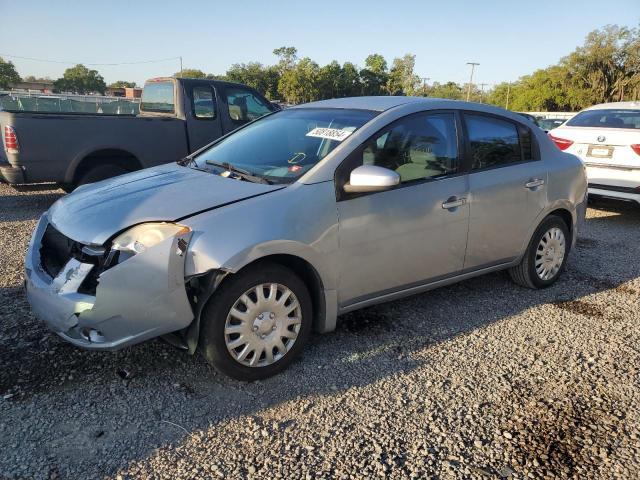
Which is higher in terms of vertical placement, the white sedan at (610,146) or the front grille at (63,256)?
the white sedan at (610,146)

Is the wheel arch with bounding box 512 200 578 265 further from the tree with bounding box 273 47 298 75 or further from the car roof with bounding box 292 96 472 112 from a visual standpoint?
the tree with bounding box 273 47 298 75

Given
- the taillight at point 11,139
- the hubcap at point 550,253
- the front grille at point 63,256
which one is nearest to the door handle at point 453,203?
the hubcap at point 550,253

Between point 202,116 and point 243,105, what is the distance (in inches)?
29.9

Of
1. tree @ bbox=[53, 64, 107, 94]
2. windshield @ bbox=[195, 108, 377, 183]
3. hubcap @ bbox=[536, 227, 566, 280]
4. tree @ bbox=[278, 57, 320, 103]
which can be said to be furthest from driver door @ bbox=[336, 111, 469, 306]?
tree @ bbox=[53, 64, 107, 94]

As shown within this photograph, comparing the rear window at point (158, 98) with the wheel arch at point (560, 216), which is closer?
the wheel arch at point (560, 216)

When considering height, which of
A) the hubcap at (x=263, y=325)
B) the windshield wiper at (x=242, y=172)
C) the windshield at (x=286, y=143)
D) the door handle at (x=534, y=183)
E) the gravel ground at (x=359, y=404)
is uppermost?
the windshield at (x=286, y=143)

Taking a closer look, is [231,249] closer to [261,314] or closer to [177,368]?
[261,314]

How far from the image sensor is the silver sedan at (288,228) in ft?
8.87

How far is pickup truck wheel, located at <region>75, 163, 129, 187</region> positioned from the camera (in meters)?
6.70

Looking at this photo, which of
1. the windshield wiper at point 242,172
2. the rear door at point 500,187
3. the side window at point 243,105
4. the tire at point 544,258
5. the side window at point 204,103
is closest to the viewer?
the windshield wiper at point 242,172

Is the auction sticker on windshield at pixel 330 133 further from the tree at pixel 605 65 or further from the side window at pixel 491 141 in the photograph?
the tree at pixel 605 65

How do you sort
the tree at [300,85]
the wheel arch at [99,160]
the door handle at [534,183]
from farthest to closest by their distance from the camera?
the tree at [300,85]
the wheel arch at [99,160]
the door handle at [534,183]

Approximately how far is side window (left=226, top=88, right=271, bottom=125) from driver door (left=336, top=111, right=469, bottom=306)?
4682 mm

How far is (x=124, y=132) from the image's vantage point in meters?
6.87
